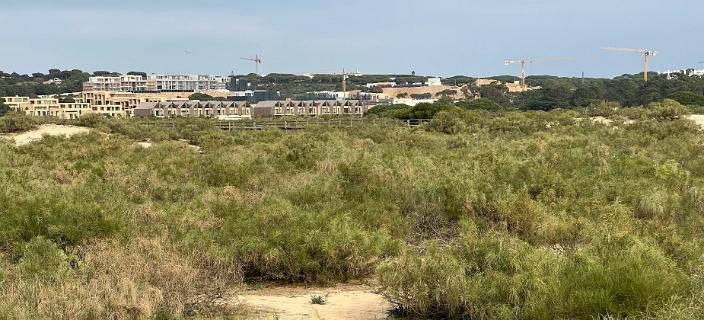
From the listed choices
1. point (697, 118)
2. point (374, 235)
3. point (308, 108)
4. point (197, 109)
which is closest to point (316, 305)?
point (374, 235)

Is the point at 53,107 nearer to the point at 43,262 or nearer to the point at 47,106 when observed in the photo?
the point at 47,106

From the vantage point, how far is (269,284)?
9906mm

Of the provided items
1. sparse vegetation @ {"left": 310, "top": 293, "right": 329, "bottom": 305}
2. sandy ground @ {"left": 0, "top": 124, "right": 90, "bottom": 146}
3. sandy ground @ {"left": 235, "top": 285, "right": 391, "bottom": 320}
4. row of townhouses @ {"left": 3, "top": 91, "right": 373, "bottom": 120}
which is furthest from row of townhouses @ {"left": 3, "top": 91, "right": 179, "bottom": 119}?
sparse vegetation @ {"left": 310, "top": 293, "right": 329, "bottom": 305}

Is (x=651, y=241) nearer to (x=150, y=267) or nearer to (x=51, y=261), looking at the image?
(x=150, y=267)

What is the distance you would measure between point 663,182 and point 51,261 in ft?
40.3

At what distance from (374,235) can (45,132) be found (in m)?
32.3

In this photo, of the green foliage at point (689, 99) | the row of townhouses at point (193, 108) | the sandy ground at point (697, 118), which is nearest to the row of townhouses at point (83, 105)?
the row of townhouses at point (193, 108)

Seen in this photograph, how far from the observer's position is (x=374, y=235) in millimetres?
10547

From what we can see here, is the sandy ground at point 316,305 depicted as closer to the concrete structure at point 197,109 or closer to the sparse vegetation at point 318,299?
the sparse vegetation at point 318,299

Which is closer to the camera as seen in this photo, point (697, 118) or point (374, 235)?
point (374, 235)

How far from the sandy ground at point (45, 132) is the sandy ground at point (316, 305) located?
2967cm

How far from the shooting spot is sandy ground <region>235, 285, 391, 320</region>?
8.27m

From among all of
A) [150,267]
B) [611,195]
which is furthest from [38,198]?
[611,195]

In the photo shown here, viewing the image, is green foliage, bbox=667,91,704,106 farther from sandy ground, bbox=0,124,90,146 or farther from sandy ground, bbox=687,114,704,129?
sandy ground, bbox=0,124,90,146
